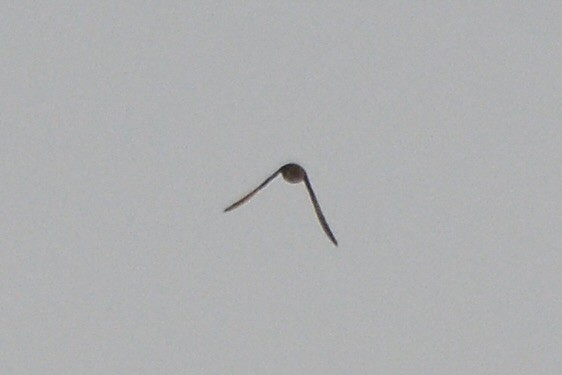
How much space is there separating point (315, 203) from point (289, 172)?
127mm

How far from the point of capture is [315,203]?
2.02m

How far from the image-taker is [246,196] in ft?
6.73

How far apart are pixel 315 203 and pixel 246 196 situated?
7.8 inches

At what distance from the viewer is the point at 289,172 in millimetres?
2078

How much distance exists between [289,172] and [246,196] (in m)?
0.14
